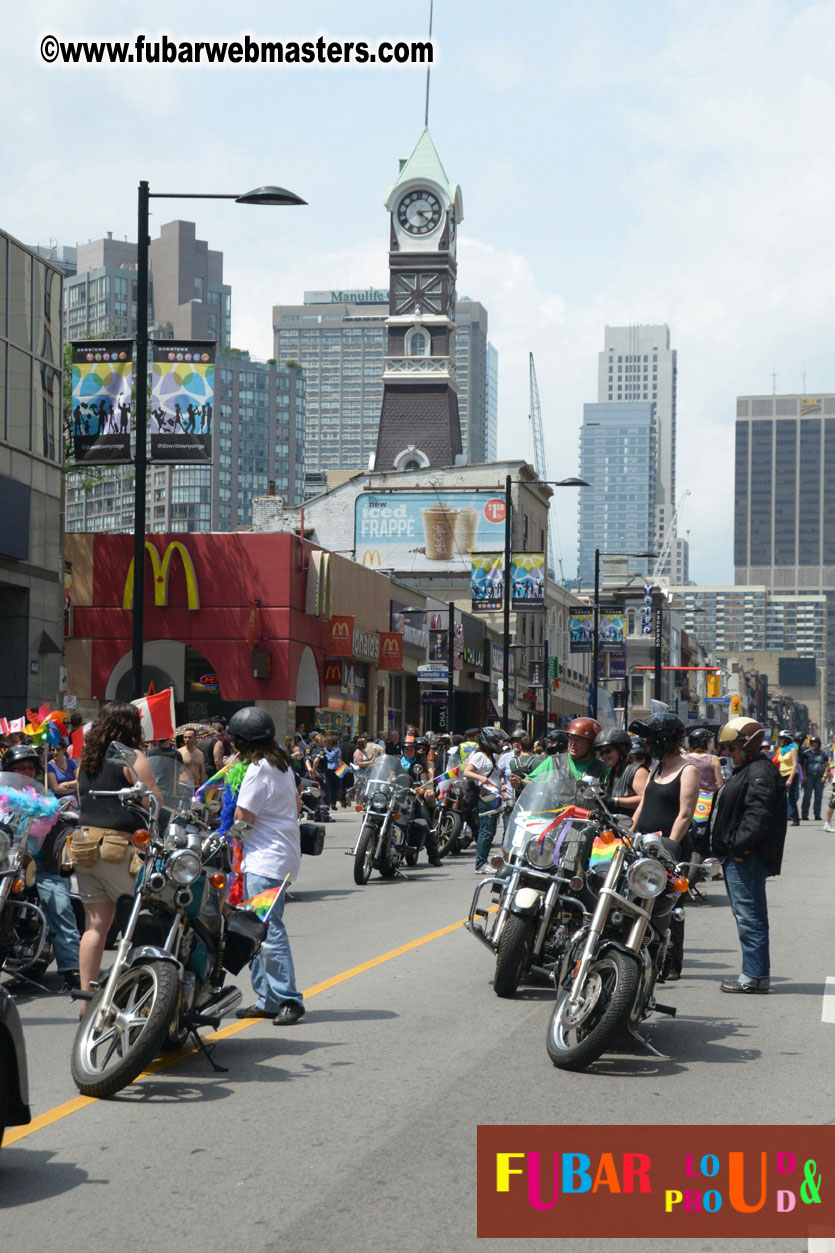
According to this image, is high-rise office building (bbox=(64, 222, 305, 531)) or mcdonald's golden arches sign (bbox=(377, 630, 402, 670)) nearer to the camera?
mcdonald's golden arches sign (bbox=(377, 630, 402, 670))

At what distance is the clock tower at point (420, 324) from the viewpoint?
91.7 m

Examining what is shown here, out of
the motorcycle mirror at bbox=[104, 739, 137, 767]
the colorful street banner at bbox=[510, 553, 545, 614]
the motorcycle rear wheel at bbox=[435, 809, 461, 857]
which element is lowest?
the motorcycle rear wheel at bbox=[435, 809, 461, 857]

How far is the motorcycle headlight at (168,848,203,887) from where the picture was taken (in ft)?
23.7

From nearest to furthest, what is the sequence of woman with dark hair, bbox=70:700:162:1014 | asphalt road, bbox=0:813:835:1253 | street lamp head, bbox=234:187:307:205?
asphalt road, bbox=0:813:835:1253
woman with dark hair, bbox=70:700:162:1014
street lamp head, bbox=234:187:307:205

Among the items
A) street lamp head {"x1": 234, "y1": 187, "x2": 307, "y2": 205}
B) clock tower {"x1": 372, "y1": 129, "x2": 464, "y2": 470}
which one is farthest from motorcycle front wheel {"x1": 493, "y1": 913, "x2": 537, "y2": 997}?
clock tower {"x1": 372, "y1": 129, "x2": 464, "y2": 470}

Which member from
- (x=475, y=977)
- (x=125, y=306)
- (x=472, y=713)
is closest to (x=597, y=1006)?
(x=475, y=977)

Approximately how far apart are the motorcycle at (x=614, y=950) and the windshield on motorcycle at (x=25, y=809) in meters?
3.42

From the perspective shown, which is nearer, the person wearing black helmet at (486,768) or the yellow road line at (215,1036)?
the yellow road line at (215,1036)

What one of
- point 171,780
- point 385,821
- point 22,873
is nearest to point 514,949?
point 171,780

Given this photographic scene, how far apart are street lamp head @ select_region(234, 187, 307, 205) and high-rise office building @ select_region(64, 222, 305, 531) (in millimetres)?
163957

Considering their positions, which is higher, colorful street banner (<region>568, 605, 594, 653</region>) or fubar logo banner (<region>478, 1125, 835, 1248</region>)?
colorful street banner (<region>568, 605, 594, 653</region>)


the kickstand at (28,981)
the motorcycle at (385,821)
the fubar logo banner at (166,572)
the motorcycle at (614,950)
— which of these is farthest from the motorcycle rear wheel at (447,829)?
the fubar logo banner at (166,572)

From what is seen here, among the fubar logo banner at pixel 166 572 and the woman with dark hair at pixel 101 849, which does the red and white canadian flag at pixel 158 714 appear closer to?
the woman with dark hair at pixel 101 849

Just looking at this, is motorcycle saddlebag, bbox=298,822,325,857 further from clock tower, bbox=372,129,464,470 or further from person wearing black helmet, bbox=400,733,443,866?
clock tower, bbox=372,129,464,470
